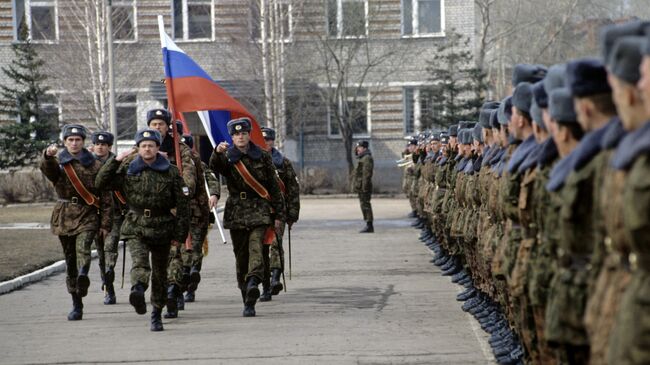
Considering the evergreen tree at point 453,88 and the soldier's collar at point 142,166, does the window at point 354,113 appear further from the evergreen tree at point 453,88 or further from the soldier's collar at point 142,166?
the soldier's collar at point 142,166

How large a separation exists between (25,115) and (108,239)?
31394mm

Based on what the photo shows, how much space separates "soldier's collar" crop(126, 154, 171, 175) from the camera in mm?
12875

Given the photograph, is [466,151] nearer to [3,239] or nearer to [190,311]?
[190,311]

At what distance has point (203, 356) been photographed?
10.9m

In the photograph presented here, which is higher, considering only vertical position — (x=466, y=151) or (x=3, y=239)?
(x=466, y=151)

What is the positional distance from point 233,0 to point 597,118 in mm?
42782

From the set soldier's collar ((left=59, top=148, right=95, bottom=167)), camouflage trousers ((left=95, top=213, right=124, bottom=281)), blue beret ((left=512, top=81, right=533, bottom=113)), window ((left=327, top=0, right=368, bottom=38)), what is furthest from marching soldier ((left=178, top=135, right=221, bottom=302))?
window ((left=327, top=0, right=368, bottom=38))

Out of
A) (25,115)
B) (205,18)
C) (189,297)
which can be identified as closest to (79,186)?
(189,297)

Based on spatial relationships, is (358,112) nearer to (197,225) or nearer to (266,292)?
(266,292)

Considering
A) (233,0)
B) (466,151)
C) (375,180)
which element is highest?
(233,0)

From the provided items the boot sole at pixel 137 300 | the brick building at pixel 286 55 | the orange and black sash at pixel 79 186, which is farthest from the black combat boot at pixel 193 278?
the brick building at pixel 286 55

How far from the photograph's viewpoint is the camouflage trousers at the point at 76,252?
1391 centimetres

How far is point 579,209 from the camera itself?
659cm

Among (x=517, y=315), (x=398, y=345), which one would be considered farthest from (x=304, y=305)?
(x=517, y=315)
